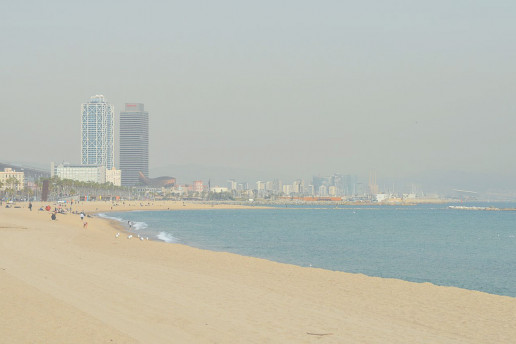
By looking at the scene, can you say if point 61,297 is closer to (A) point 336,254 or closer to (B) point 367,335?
(B) point 367,335

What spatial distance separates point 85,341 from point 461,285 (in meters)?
21.2

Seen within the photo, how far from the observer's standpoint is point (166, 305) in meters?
16.7

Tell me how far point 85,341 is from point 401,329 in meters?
8.11

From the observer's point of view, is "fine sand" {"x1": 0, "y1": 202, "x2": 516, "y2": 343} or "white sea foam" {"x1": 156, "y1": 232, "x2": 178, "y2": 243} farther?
"white sea foam" {"x1": 156, "y1": 232, "x2": 178, "y2": 243}

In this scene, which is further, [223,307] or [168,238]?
[168,238]

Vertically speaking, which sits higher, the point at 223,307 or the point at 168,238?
the point at 223,307

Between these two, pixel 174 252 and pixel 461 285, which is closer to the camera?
pixel 461 285

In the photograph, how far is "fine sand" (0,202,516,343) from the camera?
1345cm

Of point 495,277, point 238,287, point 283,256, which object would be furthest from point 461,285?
point 283,256

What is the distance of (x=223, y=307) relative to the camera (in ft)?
55.4

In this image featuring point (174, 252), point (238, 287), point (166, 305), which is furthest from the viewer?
point (174, 252)

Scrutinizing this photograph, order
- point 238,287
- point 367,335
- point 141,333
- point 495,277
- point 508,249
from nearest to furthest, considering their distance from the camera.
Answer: point 141,333
point 367,335
point 238,287
point 495,277
point 508,249

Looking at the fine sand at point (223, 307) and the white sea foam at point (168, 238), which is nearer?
the fine sand at point (223, 307)

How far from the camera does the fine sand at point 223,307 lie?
13445mm
